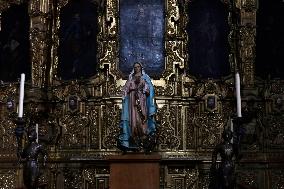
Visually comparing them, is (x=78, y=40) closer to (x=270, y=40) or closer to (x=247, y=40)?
(x=247, y=40)

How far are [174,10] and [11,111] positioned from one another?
14.4ft

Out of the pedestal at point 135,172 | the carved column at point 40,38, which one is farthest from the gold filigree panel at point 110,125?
the pedestal at point 135,172

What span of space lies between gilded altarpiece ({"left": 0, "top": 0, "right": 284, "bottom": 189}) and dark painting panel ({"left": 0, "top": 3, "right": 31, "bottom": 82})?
416 millimetres

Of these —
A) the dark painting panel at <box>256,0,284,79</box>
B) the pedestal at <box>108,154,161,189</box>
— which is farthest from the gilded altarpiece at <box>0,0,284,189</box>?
the pedestal at <box>108,154,161,189</box>

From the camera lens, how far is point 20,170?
12.1m

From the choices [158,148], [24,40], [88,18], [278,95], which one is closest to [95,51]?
[88,18]

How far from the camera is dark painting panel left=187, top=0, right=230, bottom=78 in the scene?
40.5ft

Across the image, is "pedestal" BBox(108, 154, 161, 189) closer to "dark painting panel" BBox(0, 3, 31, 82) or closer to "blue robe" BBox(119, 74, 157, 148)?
"blue robe" BBox(119, 74, 157, 148)

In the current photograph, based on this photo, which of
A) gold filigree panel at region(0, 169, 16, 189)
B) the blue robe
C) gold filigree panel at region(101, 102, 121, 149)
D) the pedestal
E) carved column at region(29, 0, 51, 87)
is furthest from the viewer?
carved column at region(29, 0, 51, 87)

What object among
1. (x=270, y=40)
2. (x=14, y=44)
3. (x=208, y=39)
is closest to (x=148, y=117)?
(x=208, y=39)

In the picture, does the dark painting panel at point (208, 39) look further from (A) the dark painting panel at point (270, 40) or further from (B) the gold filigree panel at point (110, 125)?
(B) the gold filigree panel at point (110, 125)

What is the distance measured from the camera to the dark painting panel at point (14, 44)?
12.9 metres

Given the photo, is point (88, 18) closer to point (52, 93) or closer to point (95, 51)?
point (95, 51)

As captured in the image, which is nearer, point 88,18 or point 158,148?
point 158,148
